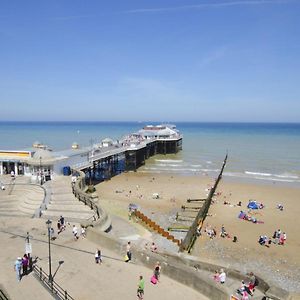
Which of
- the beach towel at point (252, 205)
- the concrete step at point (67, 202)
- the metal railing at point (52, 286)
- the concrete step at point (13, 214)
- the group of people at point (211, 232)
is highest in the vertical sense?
the concrete step at point (67, 202)

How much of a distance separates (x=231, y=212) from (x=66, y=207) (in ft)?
46.3

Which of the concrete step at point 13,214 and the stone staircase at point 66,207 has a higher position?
the stone staircase at point 66,207

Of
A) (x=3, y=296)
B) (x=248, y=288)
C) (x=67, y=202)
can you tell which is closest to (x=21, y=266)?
(x=3, y=296)

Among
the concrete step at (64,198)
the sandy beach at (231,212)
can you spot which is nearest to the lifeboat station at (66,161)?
the sandy beach at (231,212)

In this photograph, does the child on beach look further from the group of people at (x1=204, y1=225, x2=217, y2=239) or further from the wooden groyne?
the group of people at (x1=204, y1=225, x2=217, y2=239)

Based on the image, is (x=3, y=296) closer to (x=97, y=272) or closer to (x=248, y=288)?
(x=97, y=272)

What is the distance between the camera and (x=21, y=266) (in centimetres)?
1210

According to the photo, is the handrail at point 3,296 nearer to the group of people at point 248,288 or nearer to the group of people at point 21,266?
the group of people at point 21,266

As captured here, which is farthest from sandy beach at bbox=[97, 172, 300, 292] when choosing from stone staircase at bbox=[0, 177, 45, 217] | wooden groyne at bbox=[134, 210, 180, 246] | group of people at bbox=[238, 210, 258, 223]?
stone staircase at bbox=[0, 177, 45, 217]

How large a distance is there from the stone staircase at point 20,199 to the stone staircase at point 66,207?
829 millimetres

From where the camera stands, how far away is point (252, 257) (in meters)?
19.7

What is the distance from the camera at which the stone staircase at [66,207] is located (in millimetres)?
19547

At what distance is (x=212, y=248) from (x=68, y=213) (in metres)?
8.73

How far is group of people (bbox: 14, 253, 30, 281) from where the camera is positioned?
1195 cm
